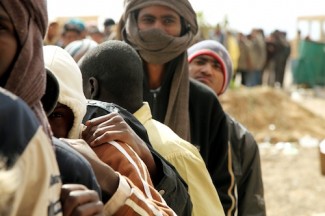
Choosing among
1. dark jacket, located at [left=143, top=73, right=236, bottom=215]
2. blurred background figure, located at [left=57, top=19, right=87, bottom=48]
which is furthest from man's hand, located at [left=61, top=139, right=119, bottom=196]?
blurred background figure, located at [left=57, top=19, right=87, bottom=48]

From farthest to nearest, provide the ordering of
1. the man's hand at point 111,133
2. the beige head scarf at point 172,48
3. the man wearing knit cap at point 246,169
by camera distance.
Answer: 1. the man wearing knit cap at point 246,169
2. the beige head scarf at point 172,48
3. the man's hand at point 111,133

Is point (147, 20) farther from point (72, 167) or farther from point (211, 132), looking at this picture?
point (72, 167)

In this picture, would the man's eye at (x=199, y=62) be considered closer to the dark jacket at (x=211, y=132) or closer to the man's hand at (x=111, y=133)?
the dark jacket at (x=211, y=132)

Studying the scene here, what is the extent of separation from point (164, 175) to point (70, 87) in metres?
0.39

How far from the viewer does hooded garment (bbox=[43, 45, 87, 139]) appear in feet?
6.44

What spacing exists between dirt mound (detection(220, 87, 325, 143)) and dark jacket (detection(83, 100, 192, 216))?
10591mm

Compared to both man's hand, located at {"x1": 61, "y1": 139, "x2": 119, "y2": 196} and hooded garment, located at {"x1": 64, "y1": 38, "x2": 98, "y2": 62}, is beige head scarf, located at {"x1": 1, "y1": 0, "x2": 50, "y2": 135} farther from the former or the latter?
hooded garment, located at {"x1": 64, "y1": 38, "x2": 98, "y2": 62}

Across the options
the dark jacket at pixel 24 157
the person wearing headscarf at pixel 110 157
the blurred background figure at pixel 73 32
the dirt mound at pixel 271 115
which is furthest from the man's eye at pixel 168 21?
the dirt mound at pixel 271 115

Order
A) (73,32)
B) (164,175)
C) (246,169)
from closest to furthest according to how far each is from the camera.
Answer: (164,175), (246,169), (73,32)

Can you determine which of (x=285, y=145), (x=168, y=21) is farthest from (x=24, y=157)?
(x=285, y=145)

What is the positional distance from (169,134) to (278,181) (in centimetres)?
761

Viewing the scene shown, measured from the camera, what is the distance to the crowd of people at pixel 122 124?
119cm

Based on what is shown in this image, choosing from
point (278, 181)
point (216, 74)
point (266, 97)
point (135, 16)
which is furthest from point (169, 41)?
point (266, 97)

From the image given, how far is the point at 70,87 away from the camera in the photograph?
2000mm
